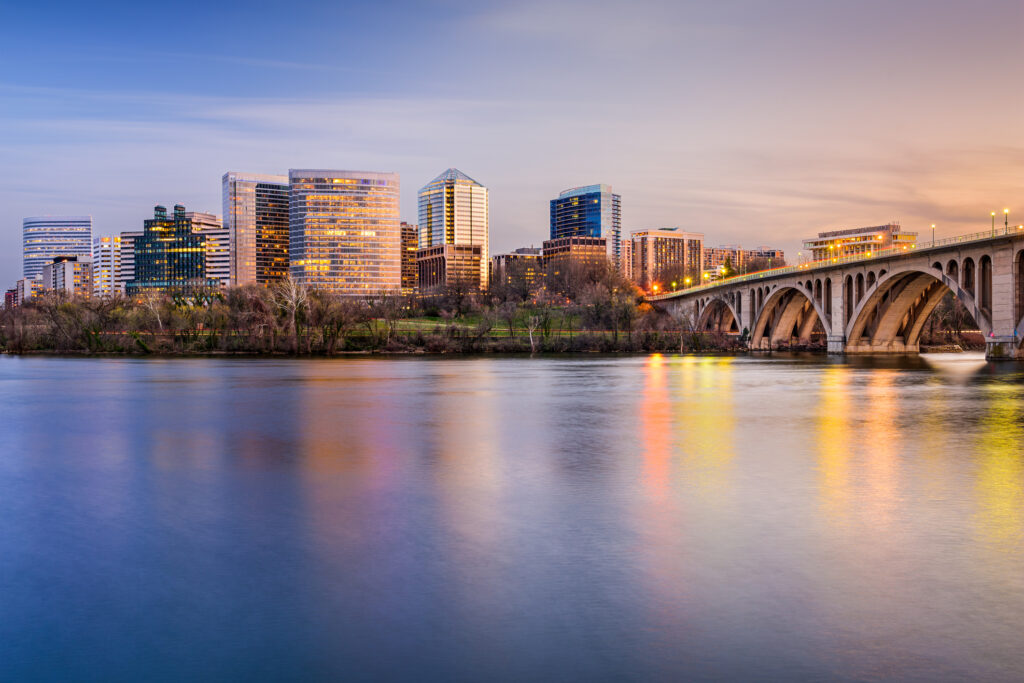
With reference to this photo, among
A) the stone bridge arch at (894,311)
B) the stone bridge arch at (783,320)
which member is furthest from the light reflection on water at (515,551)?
the stone bridge arch at (783,320)

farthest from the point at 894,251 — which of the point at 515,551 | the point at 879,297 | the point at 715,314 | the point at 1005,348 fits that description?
the point at 515,551

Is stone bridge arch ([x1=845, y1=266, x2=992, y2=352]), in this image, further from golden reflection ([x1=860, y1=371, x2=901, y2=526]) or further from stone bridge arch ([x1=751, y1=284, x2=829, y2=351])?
golden reflection ([x1=860, y1=371, x2=901, y2=526])

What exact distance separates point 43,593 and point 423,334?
10167 centimetres

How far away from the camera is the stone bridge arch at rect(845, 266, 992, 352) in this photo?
3585 inches

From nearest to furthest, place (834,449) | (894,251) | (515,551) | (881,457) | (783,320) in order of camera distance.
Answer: (515,551) → (881,457) → (834,449) → (894,251) → (783,320)

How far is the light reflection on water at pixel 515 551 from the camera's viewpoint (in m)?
9.09

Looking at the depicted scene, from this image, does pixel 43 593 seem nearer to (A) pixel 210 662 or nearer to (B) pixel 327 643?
(A) pixel 210 662

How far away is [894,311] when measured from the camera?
95562 millimetres

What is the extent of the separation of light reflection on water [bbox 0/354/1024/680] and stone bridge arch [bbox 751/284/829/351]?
93873 mm

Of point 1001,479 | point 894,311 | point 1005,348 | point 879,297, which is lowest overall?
point 1001,479

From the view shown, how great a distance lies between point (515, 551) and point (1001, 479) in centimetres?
1267

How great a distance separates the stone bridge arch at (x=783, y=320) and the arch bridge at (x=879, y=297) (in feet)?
0.50

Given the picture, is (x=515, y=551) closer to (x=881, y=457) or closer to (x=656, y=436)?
(x=881, y=457)

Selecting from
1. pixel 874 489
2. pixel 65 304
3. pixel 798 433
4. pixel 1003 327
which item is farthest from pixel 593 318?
pixel 874 489
